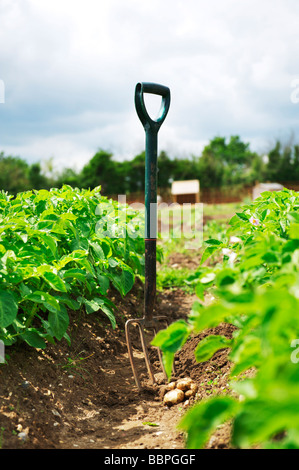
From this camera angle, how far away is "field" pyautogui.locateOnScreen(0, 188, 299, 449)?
3.28ft

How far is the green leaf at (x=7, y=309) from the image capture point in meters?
2.05

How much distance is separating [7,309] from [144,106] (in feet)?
5.54

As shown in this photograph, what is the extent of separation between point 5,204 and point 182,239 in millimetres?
5616

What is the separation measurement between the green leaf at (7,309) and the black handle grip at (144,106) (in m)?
1.52

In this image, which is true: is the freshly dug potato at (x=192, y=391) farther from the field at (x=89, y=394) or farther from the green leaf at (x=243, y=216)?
the green leaf at (x=243, y=216)

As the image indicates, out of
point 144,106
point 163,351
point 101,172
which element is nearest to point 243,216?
point 144,106

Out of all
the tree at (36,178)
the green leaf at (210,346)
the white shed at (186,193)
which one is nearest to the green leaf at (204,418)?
Result: the green leaf at (210,346)

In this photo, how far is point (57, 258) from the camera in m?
2.60

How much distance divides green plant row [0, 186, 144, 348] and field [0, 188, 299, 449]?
0.01 metres

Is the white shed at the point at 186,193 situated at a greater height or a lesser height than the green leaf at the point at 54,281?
greater

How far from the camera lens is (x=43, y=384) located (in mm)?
2494

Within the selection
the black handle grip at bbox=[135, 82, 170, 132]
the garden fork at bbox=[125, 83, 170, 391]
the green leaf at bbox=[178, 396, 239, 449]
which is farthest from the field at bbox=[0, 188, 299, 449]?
the black handle grip at bbox=[135, 82, 170, 132]

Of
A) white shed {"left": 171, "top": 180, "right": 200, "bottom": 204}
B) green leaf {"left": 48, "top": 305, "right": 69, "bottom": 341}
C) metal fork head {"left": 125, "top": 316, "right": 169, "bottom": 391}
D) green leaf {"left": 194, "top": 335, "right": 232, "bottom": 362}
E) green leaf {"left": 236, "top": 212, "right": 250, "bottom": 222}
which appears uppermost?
white shed {"left": 171, "top": 180, "right": 200, "bottom": 204}

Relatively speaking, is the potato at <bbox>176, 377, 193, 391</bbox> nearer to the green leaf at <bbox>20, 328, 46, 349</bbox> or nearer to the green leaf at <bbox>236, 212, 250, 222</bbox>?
the green leaf at <bbox>20, 328, 46, 349</bbox>
